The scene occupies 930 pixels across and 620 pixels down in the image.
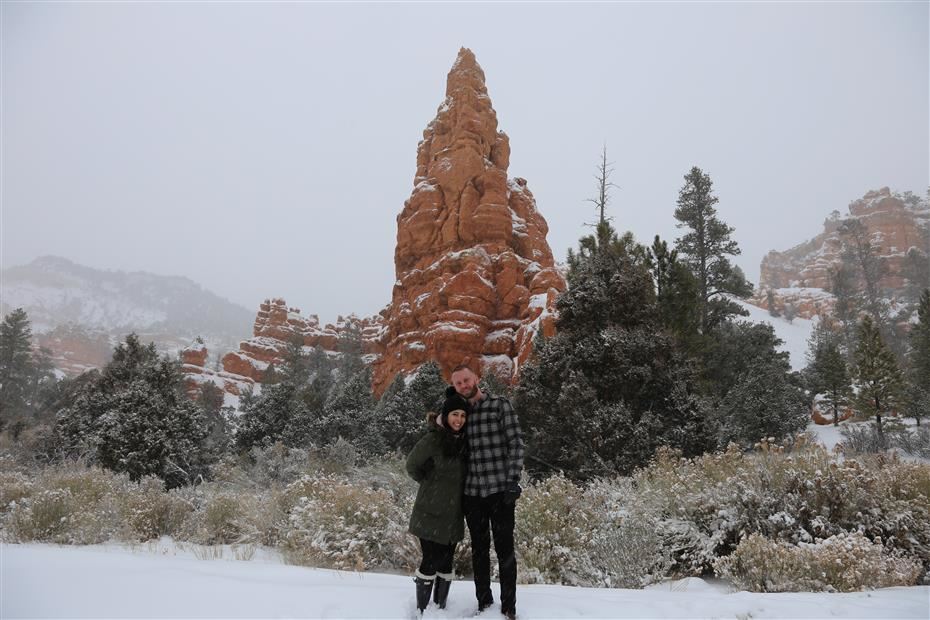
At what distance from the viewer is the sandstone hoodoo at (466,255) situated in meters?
39.6

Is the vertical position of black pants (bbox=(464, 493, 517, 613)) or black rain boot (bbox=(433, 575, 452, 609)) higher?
black pants (bbox=(464, 493, 517, 613))

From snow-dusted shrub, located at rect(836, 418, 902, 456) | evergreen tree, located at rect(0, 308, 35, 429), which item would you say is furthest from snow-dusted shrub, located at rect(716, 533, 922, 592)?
evergreen tree, located at rect(0, 308, 35, 429)

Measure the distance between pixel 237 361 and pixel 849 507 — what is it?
71.2 metres

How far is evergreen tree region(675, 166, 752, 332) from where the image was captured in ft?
82.4

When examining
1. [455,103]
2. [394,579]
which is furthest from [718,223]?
[455,103]

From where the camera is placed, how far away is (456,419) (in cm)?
381

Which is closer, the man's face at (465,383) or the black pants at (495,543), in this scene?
the black pants at (495,543)

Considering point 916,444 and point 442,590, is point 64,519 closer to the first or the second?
point 442,590

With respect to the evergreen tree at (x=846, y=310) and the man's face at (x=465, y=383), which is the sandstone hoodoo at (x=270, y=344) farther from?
the man's face at (x=465, y=383)

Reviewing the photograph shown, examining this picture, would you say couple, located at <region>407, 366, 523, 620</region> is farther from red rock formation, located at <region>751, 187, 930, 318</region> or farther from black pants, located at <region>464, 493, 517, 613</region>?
red rock formation, located at <region>751, 187, 930, 318</region>

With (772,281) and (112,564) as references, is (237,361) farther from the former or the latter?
(772,281)

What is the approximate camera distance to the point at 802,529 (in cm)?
512

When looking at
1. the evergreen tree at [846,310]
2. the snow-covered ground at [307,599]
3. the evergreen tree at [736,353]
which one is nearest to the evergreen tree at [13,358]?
the snow-covered ground at [307,599]

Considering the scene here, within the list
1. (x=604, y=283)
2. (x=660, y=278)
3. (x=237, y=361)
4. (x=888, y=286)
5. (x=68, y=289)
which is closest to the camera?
(x=604, y=283)
